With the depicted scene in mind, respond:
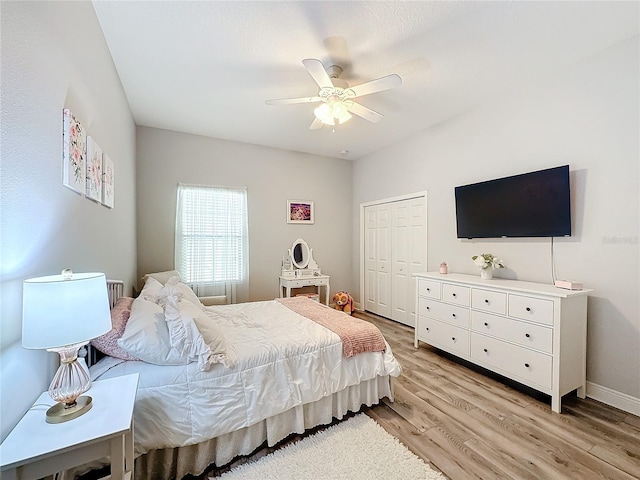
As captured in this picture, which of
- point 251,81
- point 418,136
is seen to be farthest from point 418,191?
point 251,81

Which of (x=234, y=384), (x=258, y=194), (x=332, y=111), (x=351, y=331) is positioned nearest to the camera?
(x=234, y=384)

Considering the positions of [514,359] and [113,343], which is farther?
[514,359]

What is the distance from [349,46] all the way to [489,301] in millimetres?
2513

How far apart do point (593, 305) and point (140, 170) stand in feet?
16.7

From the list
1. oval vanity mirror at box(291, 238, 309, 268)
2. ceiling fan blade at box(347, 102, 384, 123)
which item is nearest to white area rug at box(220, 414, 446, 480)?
ceiling fan blade at box(347, 102, 384, 123)

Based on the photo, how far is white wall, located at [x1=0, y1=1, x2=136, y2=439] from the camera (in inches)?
36.1

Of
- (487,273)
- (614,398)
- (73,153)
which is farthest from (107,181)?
(614,398)

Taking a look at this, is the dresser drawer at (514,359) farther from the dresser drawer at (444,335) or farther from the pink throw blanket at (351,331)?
the pink throw blanket at (351,331)

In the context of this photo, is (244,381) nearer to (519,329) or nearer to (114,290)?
(114,290)

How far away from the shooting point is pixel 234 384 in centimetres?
166

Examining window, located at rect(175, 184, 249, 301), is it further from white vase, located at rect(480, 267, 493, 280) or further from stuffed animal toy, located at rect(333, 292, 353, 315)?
white vase, located at rect(480, 267, 493, 280)

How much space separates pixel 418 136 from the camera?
391cm

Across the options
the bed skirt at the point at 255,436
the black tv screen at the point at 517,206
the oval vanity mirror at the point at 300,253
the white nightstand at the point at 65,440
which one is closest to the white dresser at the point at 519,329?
the black tv screen at the point at 517,206

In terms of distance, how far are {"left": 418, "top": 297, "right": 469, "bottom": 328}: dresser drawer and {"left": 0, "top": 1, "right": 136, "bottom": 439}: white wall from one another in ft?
10.2
